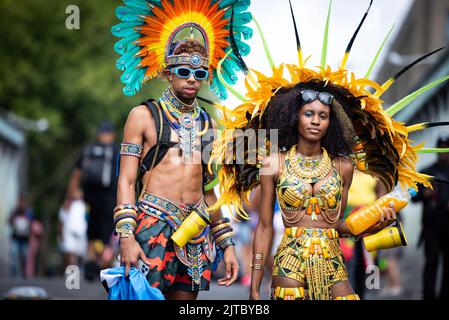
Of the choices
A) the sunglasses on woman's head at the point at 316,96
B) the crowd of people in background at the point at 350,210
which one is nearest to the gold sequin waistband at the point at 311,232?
the sunglasses on woman's head at the point at 316,96

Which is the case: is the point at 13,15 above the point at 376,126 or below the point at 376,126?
above

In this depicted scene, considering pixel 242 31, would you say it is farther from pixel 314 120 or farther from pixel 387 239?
pixel 387 239

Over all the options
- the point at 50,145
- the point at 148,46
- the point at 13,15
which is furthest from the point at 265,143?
the point at 50,145

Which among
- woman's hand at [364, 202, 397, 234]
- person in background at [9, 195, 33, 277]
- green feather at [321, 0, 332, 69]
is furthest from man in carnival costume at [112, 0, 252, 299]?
person in background at [9, 195, 33, 277]

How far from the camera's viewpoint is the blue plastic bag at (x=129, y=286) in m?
6.89

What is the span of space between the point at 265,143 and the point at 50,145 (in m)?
25.4

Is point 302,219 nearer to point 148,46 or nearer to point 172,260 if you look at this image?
point 172,260

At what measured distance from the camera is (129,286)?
695 cm

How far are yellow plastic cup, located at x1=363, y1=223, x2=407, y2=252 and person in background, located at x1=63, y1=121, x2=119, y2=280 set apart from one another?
6.40 m

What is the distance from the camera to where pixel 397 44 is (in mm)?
61219

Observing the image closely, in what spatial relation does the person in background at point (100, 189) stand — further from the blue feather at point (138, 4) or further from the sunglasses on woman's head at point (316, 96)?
the sunglasses on woman's head at point (316, 96)

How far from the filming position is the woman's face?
7.18 meters

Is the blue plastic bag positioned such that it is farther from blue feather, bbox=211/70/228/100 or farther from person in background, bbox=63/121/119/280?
person in background, bbox=63/121/119/280
